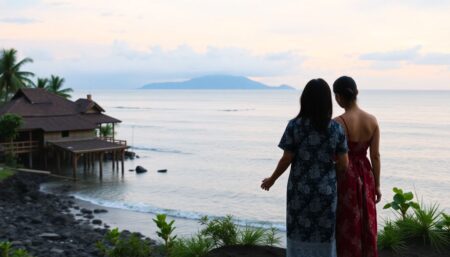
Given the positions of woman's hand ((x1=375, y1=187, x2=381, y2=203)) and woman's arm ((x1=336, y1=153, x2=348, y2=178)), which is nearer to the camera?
woman's arm ((x1=336, y1=153, x2=348, y2=178))

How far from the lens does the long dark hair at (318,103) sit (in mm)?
4301

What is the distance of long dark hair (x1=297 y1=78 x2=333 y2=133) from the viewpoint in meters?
4.30

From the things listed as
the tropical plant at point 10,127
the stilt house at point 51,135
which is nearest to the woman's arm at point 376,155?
the stilt house at point 51,135

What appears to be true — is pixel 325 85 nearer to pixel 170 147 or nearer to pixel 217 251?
pixel 217 251

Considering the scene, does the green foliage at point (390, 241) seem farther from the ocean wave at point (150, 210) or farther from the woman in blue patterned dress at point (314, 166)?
the ocean wave at point (150, 210)

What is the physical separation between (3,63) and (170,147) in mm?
19347

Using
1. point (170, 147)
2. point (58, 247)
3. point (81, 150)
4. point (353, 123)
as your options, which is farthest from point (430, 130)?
point (353, 123)

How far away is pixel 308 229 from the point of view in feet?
14.9

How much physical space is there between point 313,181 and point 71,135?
3135 cm

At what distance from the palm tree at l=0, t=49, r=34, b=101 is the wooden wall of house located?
9918mm

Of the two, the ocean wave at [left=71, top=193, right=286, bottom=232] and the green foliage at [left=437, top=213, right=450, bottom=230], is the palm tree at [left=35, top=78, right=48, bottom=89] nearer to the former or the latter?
the ocean wave at [left=71, top=193, right=286, bottom=232]

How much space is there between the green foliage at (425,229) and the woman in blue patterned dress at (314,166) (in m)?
2.88

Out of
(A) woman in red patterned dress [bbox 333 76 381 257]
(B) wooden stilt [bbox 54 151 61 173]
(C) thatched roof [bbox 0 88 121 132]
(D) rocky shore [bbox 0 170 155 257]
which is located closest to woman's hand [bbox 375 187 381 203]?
(A) woman in red patterned dress [bbox 333 76 381 257]

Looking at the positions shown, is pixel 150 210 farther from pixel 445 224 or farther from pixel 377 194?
pixel 377 194
